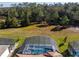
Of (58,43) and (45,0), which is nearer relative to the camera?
(45,0)

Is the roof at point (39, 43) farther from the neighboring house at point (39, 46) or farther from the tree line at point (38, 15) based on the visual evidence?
the tree line at point (38, 15)

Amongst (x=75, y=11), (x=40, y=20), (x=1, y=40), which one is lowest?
(x=1, y=40)

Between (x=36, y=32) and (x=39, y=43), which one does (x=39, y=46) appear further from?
(x=36, y=32)

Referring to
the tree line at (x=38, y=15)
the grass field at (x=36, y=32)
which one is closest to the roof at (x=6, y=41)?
the grass field at (x=36, y=32)

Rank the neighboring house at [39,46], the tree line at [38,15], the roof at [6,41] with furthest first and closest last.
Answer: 1. the roof at [6,41]
2. the neighboring house at [39,46]
3. the tree line at [38,15]

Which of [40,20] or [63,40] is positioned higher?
[40,20]

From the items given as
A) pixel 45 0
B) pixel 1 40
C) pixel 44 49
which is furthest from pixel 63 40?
pixel 45 0

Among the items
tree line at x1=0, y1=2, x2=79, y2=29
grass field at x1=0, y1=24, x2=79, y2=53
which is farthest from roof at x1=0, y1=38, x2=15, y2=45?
tree line at x1=0, y1=2, x2=79, y2=29

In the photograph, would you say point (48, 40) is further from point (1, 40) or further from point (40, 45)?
point (1, 40)
